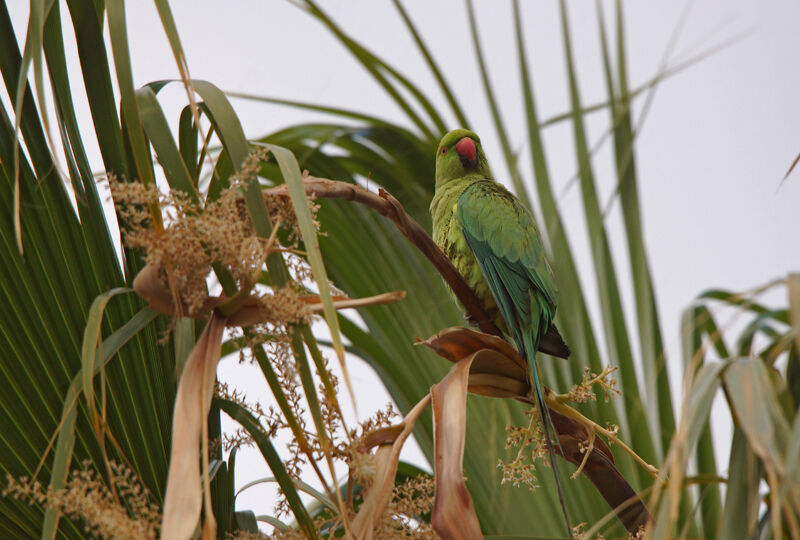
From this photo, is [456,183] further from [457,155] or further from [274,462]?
[274,462]

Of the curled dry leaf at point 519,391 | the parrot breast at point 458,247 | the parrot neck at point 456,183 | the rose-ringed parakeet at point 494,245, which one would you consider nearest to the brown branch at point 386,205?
the curled dry leaf at point 519,391

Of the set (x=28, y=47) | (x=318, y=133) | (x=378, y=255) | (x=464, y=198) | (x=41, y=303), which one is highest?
(x=318, y=133)

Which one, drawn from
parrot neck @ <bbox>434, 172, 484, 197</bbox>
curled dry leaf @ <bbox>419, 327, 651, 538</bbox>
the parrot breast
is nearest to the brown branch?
curled dry leaf @ <bbox>419, 327, 651, 538</bbox>

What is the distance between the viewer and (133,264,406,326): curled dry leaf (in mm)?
622

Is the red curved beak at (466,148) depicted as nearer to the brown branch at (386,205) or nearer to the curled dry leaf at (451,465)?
the brown branch at (386,205)

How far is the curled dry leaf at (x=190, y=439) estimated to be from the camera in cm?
53

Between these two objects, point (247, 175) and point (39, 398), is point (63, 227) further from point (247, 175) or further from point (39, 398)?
point (247, 175)

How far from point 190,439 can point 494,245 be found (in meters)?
1.17

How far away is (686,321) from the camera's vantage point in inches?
33.3

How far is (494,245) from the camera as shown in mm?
1674

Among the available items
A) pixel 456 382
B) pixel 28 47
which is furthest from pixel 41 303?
pixel 456 382

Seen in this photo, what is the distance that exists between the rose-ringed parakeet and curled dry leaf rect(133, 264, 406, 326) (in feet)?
2.29

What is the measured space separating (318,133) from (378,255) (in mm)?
333

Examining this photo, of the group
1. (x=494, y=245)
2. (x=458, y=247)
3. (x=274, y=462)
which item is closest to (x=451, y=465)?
(x=274, y=462)
